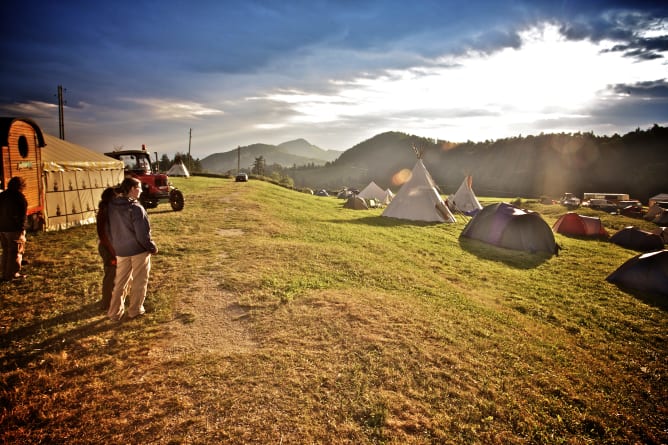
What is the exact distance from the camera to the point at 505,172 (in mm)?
91312

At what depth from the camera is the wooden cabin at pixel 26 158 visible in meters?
10.2

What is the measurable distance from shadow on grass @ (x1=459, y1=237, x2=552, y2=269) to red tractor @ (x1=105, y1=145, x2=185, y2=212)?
1510 centimetres

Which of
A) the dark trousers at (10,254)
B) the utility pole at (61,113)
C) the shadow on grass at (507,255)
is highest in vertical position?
the utility pole at (61,113)

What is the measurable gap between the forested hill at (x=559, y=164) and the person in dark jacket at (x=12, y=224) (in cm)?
4108

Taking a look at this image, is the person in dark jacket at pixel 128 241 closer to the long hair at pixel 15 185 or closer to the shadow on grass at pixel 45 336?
the shadow on grass at pixel 45 336

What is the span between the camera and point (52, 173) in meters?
11.9

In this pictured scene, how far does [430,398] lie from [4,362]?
20.0 feet

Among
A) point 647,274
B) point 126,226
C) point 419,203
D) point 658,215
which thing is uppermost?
point 126,226

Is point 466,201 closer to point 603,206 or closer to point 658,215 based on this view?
point 658,215

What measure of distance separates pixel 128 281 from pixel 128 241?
889 mm

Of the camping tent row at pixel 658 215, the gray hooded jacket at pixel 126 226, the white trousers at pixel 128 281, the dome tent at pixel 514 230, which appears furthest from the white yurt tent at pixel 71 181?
the camping tent row at pixel 658 215

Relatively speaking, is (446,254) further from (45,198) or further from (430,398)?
(45,198)

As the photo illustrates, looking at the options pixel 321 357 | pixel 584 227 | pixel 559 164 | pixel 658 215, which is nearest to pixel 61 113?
pixel 321 357

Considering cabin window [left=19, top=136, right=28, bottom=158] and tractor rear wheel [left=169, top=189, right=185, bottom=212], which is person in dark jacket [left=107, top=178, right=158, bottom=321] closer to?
cabin window [left=19, top=136, right=28, bottom=158]
